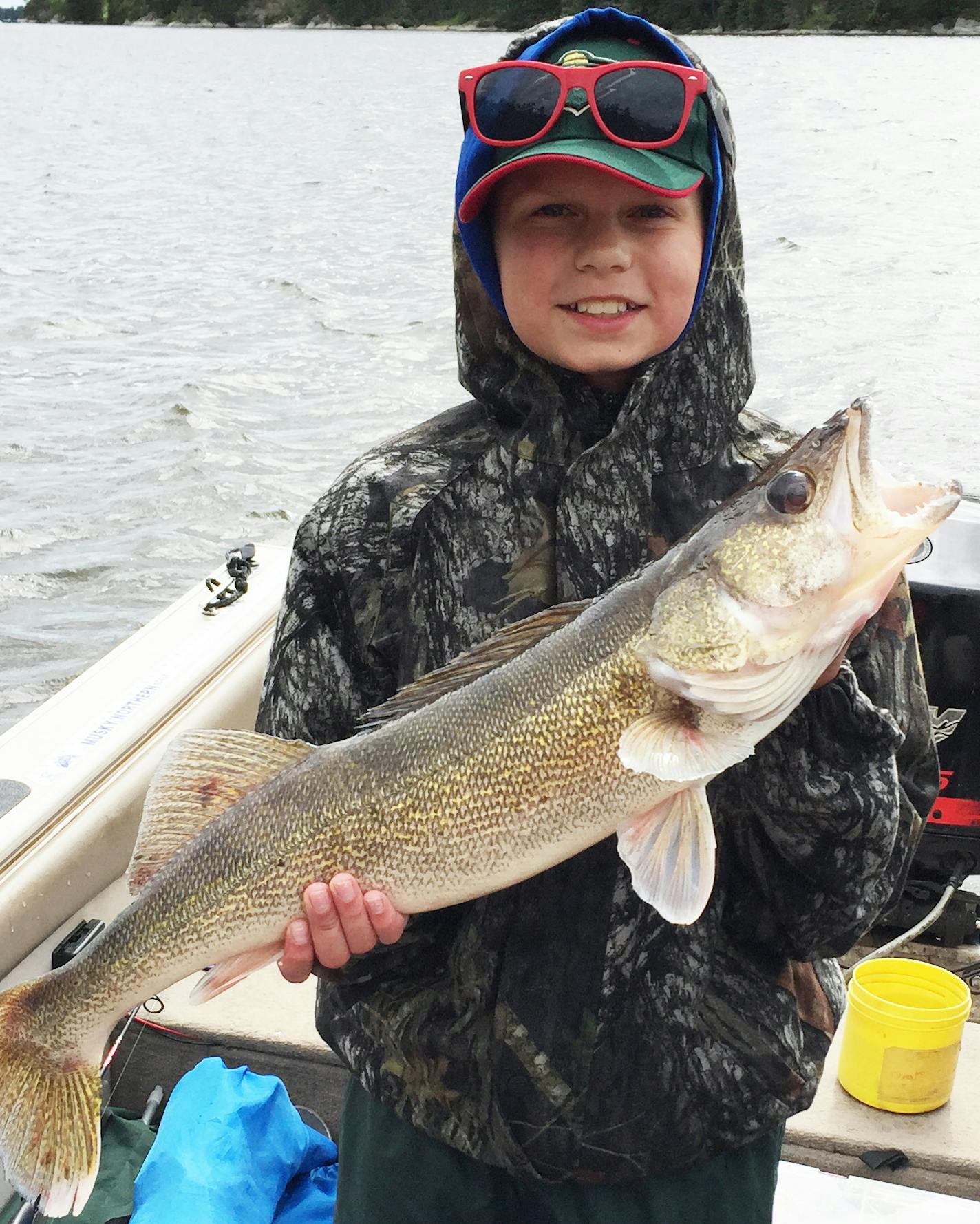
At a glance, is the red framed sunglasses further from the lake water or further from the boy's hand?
the lake water

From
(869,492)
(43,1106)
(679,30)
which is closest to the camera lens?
(869,492)

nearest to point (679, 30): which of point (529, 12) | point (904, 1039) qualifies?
point (529, 12)

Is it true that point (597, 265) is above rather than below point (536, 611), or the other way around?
above

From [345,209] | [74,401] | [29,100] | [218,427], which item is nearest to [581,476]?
[218,427]

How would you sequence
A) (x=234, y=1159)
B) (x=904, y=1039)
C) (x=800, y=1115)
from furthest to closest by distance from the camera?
1. (x=800, y=1115)
2. (x=904, y=1039)
3. (x=234, y=1159)

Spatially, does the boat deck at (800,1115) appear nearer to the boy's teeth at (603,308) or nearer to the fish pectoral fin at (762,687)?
the fish pectoral fin at (762,687)

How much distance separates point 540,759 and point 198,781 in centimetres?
62

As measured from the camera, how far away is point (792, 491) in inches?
74.4

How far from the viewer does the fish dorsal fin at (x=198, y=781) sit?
2184 mm

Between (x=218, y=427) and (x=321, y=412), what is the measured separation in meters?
1.15

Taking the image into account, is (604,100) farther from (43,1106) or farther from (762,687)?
(43,1106)

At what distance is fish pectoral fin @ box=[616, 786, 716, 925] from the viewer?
187 cm

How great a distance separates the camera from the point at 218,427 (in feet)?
40.8

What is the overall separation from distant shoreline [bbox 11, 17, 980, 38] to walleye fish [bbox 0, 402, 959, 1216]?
69500 millimetres
